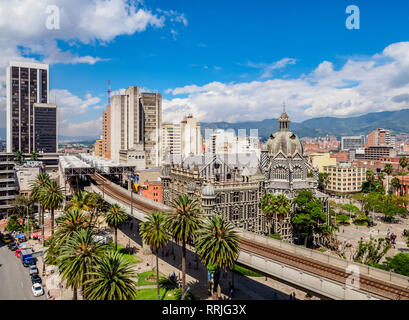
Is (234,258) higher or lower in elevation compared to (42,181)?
lower

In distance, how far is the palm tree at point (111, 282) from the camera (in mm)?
37188

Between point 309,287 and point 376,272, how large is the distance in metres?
8.65

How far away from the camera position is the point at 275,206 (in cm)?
8781

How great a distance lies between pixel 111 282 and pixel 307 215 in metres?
61.5

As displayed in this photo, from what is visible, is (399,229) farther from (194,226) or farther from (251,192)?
(194,226)

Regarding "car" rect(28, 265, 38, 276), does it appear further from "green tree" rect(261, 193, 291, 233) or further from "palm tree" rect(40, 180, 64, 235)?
"green tree" rect(261, 193, 291, 233)

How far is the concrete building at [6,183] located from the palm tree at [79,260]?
288 ft

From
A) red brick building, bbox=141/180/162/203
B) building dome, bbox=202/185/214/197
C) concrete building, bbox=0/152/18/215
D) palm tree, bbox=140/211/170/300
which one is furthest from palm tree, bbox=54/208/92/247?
red brick building, bbox=141/180/162/203

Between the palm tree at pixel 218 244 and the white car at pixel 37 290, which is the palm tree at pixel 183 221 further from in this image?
the white car at pixel 37 290

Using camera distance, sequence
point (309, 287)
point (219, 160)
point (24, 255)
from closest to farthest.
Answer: point (309, 287) → point (24, 255) → point (219, 160)

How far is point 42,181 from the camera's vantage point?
302 ft

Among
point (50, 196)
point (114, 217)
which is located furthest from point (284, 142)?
point (50, 196)

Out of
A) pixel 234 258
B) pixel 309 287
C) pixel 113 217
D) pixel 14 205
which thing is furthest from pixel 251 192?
pixel 14 205

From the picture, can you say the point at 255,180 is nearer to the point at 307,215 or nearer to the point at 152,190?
the point at 307,215
